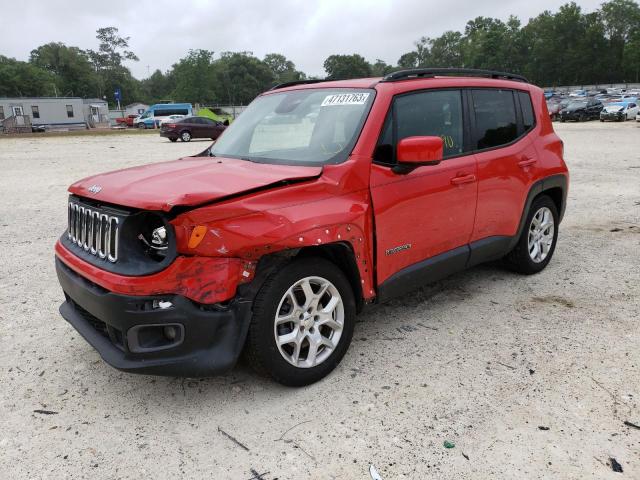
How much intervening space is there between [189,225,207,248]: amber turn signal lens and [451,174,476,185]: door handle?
2022mm

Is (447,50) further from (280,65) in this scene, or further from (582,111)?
(582,111)

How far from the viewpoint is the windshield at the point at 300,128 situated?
3336mm

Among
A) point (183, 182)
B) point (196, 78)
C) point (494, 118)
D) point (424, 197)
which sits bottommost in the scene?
point (424, 197)

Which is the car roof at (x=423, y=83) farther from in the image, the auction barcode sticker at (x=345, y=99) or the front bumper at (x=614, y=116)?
the front bumper at (x=614, y=116)

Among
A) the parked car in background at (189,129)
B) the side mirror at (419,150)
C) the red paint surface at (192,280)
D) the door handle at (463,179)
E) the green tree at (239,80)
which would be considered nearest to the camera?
the red paint surface at (192,280)

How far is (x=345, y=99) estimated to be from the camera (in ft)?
11.6

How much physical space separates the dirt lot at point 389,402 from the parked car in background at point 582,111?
3655cm

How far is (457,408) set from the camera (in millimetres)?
2848

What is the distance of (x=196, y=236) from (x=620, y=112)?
37.9 meters

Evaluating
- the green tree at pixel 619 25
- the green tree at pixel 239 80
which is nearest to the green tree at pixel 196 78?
the green tree at pixel 239 80

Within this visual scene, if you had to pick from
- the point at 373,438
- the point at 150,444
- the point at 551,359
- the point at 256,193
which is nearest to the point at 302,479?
the point at 373,438

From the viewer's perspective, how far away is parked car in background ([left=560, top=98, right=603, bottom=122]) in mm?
36281

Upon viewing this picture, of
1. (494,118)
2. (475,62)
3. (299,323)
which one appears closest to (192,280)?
(299,323)

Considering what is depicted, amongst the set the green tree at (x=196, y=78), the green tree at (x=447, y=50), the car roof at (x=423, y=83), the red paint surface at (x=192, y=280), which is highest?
the green tree at (x=447, y=50)
